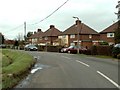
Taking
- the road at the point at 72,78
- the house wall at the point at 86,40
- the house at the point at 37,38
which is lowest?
the road at the point at 72,78

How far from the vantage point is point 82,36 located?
326 feet

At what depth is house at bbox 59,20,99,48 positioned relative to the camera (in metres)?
99.4

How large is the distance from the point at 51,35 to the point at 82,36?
24.0 metres

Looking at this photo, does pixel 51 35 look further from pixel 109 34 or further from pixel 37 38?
pixel 109 34

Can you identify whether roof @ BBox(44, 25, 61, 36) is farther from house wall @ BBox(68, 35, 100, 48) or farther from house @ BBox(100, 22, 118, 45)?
house @ BBox(100, 22, 118, 45)

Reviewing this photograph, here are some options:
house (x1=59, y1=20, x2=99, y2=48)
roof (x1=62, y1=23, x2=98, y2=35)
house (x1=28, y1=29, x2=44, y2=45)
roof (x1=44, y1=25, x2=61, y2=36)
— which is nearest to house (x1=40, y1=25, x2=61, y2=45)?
roof (x1=44, y1=25, x2=61, y2=36)

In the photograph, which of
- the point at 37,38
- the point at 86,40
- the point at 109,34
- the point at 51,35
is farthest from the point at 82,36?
the point at 37,38

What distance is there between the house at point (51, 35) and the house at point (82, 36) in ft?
49.3

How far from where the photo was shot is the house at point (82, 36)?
99.4 m

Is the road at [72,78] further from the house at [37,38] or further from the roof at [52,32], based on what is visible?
the house at [37,38]

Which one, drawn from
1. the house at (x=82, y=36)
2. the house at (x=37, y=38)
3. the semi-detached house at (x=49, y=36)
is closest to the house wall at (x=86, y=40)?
the house at (x=82, y=36)

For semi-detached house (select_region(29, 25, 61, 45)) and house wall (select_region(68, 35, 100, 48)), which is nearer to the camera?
house wall (select_region(68, 35, 100, 48))

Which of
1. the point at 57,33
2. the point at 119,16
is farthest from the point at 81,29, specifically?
the point at 119,16

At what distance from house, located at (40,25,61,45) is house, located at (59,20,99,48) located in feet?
49.3
